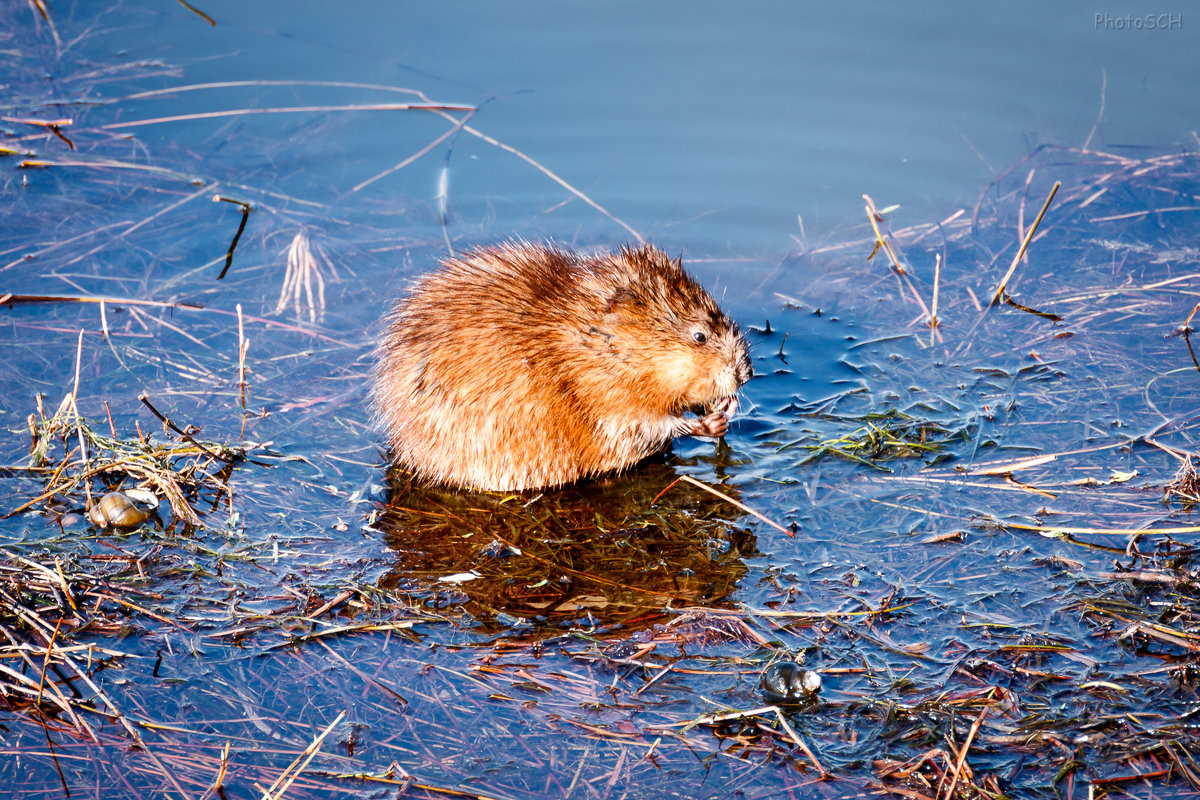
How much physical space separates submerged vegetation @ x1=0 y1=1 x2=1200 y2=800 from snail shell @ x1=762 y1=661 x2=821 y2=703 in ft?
0.09

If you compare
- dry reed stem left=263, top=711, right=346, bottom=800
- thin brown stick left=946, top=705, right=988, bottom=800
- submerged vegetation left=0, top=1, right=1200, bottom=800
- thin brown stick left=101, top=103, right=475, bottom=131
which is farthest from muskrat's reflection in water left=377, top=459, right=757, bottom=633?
thin brown stick left=101, top=103, right=475, bottom=131

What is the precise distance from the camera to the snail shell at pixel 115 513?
15.4 feet

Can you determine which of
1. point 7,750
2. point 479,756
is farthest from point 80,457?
point 479,756

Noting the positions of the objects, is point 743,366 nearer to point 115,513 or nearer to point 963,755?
point 963,755

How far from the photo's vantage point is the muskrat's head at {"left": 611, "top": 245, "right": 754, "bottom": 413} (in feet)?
16.9

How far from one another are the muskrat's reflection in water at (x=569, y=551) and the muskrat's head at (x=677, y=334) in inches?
20.1

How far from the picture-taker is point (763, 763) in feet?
11.8

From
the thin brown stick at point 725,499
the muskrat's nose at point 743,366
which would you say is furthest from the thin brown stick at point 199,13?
the thin brown stick at point 725,499

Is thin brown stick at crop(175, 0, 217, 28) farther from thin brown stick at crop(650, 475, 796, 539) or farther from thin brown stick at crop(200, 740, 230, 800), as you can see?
thin brown stick at crop(200, 740, 230, 800)

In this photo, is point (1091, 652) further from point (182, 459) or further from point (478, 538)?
point (182, 459)

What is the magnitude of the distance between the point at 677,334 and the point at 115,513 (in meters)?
2.64

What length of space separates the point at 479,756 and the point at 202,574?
153cm

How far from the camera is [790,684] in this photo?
12.5 ft

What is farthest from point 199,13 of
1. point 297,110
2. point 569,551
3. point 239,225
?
point 569,551
